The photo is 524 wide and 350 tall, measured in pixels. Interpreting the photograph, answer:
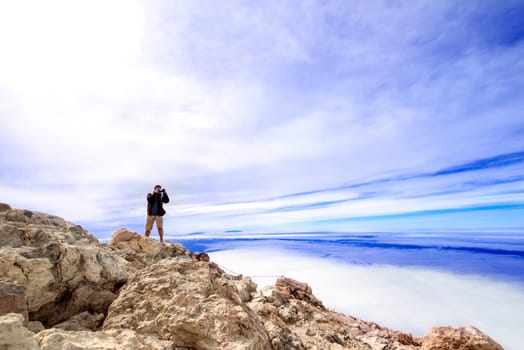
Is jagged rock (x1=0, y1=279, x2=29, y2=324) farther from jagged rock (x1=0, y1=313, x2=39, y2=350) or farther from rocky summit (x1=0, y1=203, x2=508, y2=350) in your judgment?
jagged rock (x1=0, y1=313, x2=39, y2=350)

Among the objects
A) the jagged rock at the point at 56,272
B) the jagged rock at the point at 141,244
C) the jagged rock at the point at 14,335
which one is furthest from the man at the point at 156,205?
the jagged rock at the point at 14,335

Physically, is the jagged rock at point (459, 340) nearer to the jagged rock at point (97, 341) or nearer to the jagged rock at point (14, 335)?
the jagged rock at point (97, 341)

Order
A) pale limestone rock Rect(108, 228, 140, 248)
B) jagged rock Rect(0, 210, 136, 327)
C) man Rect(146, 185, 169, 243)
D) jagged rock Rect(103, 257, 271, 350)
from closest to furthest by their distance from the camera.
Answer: jagged rock Rect(103, 257, 271, 350)
jagged rock Rect(0, 210, 136, 327)
pale limestone rock Rect(108, 228, 140, 248)
man Rect(146, 185, 169, 243)

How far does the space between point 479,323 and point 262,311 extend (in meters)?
49.3

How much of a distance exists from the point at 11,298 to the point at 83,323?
1.67m

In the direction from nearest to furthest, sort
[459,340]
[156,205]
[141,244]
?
[459,340] → [141,244] → [156,205]

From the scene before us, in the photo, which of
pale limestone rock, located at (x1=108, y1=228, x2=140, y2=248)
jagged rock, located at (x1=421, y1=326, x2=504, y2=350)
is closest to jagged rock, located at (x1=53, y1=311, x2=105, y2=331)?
pale limestone rock, located at (x1=108, y1=228, x2=140, y2=248)

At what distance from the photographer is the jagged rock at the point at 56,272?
514 cm

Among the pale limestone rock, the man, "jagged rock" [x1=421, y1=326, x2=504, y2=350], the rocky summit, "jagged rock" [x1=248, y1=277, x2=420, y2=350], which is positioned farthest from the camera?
the man

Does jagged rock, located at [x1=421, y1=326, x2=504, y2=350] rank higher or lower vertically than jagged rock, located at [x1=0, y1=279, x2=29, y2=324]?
lower

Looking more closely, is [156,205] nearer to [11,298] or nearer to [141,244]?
[141,244]

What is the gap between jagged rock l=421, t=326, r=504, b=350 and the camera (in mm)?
8250

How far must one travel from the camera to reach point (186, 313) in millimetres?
4215

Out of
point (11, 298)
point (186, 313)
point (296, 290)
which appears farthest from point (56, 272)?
point (296, 290)
